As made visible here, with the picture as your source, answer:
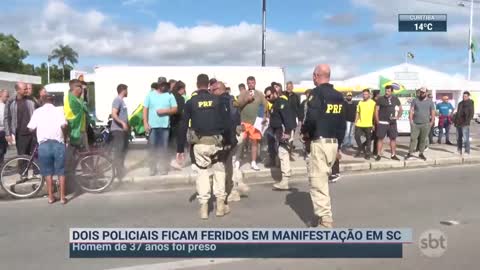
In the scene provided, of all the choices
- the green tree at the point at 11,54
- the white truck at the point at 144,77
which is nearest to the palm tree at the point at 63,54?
the green tree at the point at 11,54

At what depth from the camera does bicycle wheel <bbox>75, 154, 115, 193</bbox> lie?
29.9 feet

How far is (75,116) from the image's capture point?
9.03 meters

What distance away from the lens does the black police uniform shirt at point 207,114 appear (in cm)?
722

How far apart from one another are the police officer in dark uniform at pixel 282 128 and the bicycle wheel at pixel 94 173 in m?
2.99

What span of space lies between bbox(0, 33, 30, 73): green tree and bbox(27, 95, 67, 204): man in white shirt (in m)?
66.2

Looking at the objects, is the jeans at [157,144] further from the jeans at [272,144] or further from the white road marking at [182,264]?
the white road marking at [182,264]

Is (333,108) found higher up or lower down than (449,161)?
higher up

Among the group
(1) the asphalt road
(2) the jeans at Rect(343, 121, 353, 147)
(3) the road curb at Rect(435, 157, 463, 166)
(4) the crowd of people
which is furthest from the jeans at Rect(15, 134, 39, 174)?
(3) the road curb at Rect(435, 157, 463, 166)

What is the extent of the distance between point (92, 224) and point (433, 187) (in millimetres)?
6373

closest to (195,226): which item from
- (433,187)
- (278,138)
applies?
(278,138)

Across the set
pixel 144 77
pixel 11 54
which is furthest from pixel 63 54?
pixel 144 77

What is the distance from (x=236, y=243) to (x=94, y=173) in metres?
3.97

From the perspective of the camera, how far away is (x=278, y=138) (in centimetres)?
1010

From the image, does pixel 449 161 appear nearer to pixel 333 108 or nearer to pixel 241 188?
pixel 241 188
